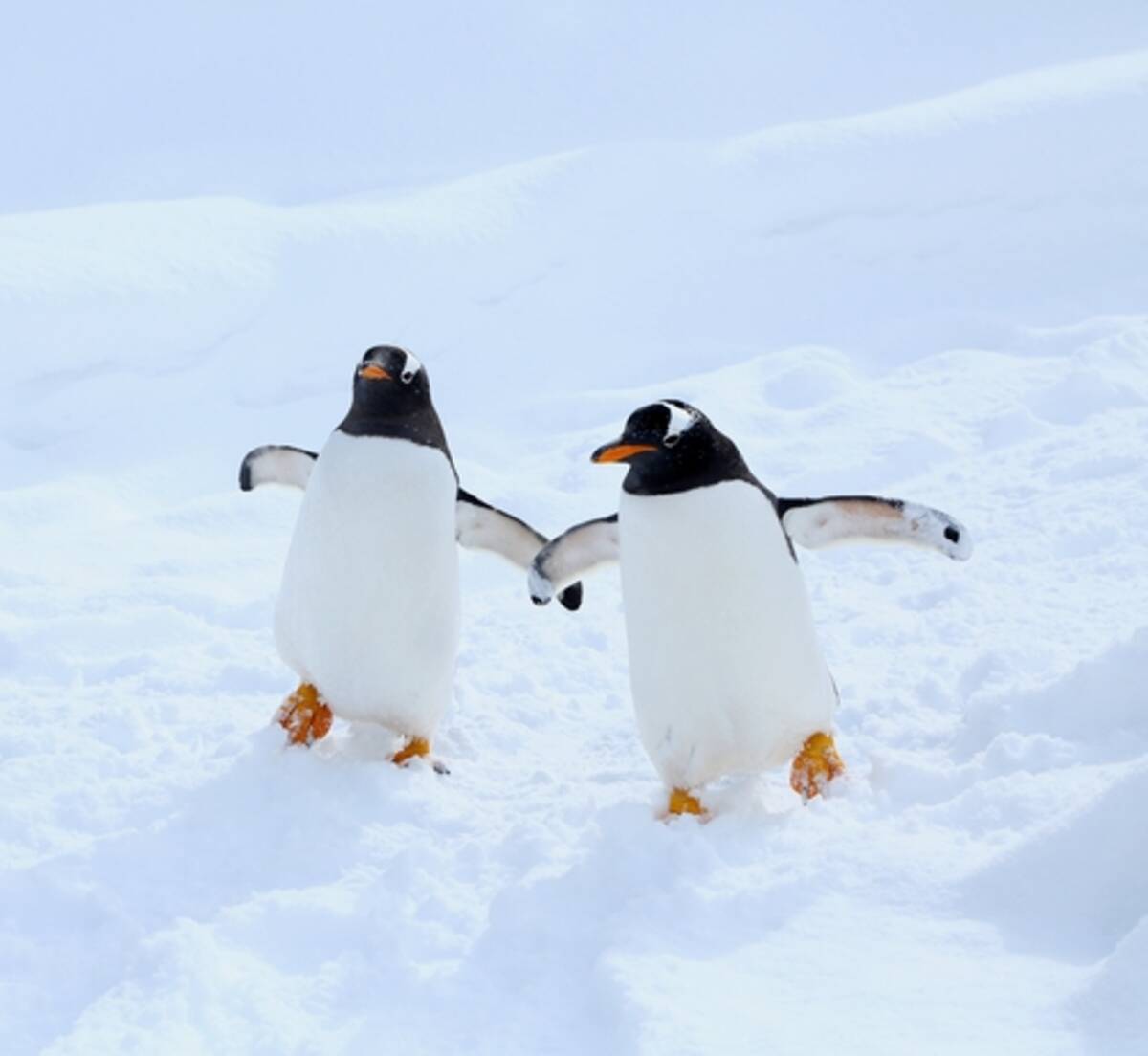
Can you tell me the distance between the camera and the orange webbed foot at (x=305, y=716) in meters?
3.60

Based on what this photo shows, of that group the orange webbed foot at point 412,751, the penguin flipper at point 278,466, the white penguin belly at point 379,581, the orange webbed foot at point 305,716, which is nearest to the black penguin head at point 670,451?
the white penguin belly at point 379,581

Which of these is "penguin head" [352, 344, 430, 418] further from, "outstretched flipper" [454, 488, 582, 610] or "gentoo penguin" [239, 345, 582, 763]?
"outstretched flipper" [454, 488, 582, 610]

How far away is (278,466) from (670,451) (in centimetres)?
125

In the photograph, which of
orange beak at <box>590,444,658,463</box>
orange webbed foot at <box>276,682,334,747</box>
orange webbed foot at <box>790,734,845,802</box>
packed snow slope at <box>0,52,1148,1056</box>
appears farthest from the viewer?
orange webbed foot at <box>276,682,334,747</box>

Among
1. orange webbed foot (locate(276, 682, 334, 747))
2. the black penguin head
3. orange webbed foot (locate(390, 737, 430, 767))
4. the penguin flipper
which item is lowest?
orange webbed foot (locate(390, 737, 430, 767))

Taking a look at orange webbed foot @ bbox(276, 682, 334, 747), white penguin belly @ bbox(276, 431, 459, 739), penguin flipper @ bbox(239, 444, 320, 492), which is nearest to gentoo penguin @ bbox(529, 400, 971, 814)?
white penguin belly @ bbox(276, 431, 459, 739)

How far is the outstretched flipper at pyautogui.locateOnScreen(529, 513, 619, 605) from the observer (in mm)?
3508

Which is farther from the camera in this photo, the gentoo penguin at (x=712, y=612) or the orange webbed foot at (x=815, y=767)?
the orange webbed foot at (x=815, y=767)

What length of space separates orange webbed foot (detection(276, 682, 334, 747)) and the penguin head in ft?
2.16

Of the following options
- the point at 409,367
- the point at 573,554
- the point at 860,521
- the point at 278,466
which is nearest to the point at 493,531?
the point at 573,554

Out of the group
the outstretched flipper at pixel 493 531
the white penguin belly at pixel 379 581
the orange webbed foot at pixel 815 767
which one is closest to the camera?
the orange webbed foot at pixel 815 767

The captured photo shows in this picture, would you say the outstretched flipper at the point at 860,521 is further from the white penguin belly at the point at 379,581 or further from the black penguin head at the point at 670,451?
the white penguin belly at the point at 379,581

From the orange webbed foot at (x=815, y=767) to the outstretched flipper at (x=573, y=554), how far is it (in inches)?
23.9

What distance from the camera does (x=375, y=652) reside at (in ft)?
11.6
